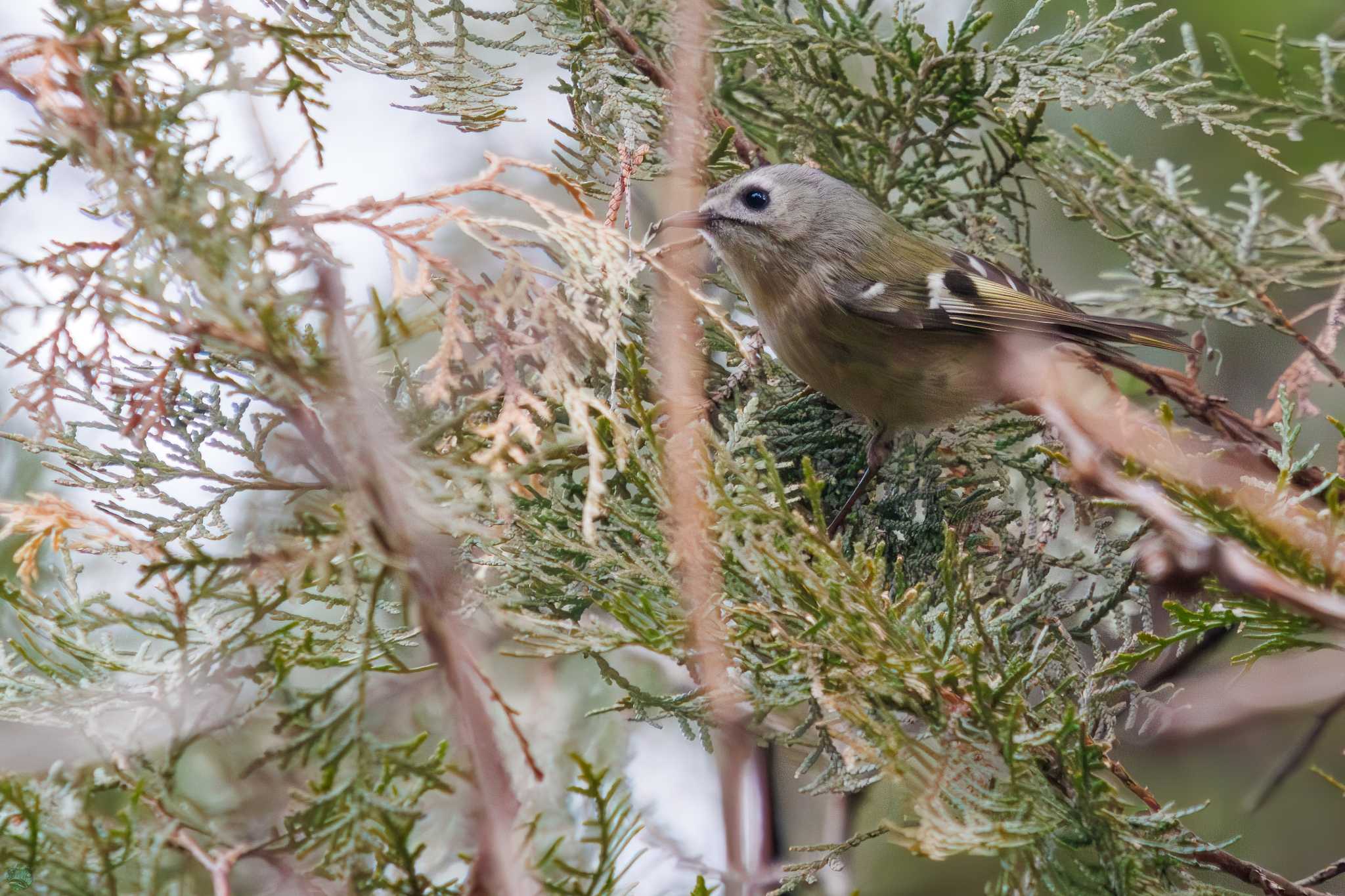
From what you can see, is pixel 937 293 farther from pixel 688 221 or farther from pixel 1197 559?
pixel 1197 559

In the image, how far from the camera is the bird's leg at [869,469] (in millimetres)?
1138

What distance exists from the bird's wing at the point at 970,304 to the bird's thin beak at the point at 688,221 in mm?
230

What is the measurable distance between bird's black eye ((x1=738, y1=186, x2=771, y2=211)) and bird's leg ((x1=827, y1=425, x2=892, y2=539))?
41 cm

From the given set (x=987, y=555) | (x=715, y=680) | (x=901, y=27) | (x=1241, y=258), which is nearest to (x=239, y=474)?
(x=715, y=680)

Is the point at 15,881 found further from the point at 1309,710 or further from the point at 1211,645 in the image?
the point at 1309,710

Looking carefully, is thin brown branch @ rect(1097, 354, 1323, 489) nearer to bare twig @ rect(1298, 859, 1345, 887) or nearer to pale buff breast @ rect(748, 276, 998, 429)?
pale buff breast @ rect(748, 276, 998, 429)

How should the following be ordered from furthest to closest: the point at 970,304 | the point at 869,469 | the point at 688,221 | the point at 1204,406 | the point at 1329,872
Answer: the point at 970,304, the point at 688,221, the point at 1204,406, the point at 869,469, the point at 1329,872

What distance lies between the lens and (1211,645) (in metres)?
1.29

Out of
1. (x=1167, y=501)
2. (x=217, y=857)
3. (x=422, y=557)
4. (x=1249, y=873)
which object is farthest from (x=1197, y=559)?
(x=217, y=857)

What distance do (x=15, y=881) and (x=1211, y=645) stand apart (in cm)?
125

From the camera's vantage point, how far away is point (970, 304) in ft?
5.04

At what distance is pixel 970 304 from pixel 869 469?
0.47 m

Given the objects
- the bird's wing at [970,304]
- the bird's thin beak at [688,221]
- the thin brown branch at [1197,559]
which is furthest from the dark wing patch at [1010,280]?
the thin brown branch at [1197,559]

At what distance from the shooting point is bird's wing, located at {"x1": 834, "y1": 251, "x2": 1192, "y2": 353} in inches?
54.8
